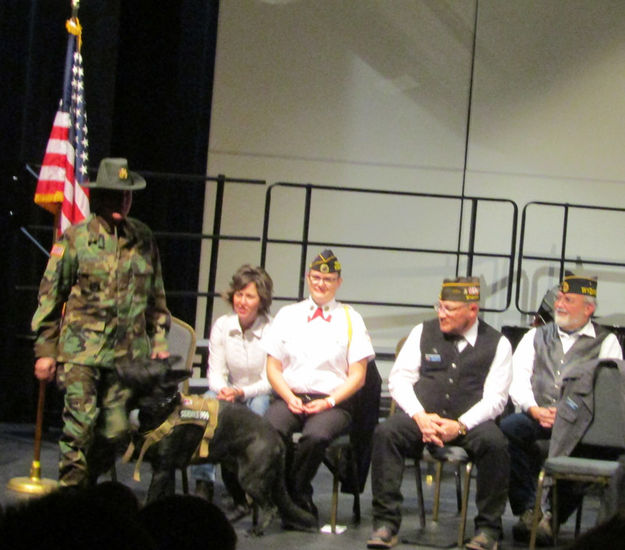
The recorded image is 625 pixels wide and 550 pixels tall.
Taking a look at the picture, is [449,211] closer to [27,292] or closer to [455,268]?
[455,268]

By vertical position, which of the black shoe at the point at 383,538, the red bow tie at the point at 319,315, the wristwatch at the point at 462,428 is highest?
the red bow tie at the point at 319,315

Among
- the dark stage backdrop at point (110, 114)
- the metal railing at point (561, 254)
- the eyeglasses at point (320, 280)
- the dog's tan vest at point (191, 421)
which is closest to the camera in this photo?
the dog's tan vest at point (191, 421)

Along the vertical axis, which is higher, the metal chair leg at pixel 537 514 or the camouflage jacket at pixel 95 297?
the camouflage jacket at pixel 95 297

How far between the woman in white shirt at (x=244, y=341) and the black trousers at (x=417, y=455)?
743 mm

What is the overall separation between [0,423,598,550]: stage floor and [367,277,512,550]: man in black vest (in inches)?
8.1

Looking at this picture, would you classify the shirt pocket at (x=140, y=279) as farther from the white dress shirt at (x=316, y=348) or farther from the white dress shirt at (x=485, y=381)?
the white dress shirt at (x=485, y=381)

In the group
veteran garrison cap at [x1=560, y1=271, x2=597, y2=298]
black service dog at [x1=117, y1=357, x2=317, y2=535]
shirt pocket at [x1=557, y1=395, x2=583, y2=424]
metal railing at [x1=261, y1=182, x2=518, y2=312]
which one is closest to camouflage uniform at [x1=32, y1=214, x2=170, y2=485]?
black service dog at [x1=117, y1=357, x2=317, y2=535]

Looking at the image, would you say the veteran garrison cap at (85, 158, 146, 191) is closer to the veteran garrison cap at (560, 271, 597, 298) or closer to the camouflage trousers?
the camouflage trousers

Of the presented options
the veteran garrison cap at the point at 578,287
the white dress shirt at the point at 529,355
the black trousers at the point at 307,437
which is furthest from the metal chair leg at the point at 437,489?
the veteran garrison cap at the point at 578,287

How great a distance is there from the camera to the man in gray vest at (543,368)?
4.73 m

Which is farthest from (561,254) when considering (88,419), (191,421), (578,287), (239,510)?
(88,419)

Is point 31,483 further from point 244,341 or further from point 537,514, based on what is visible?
point 537,514

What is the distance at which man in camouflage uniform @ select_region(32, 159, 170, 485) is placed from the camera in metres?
3.98

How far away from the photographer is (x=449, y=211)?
23.2 ft
